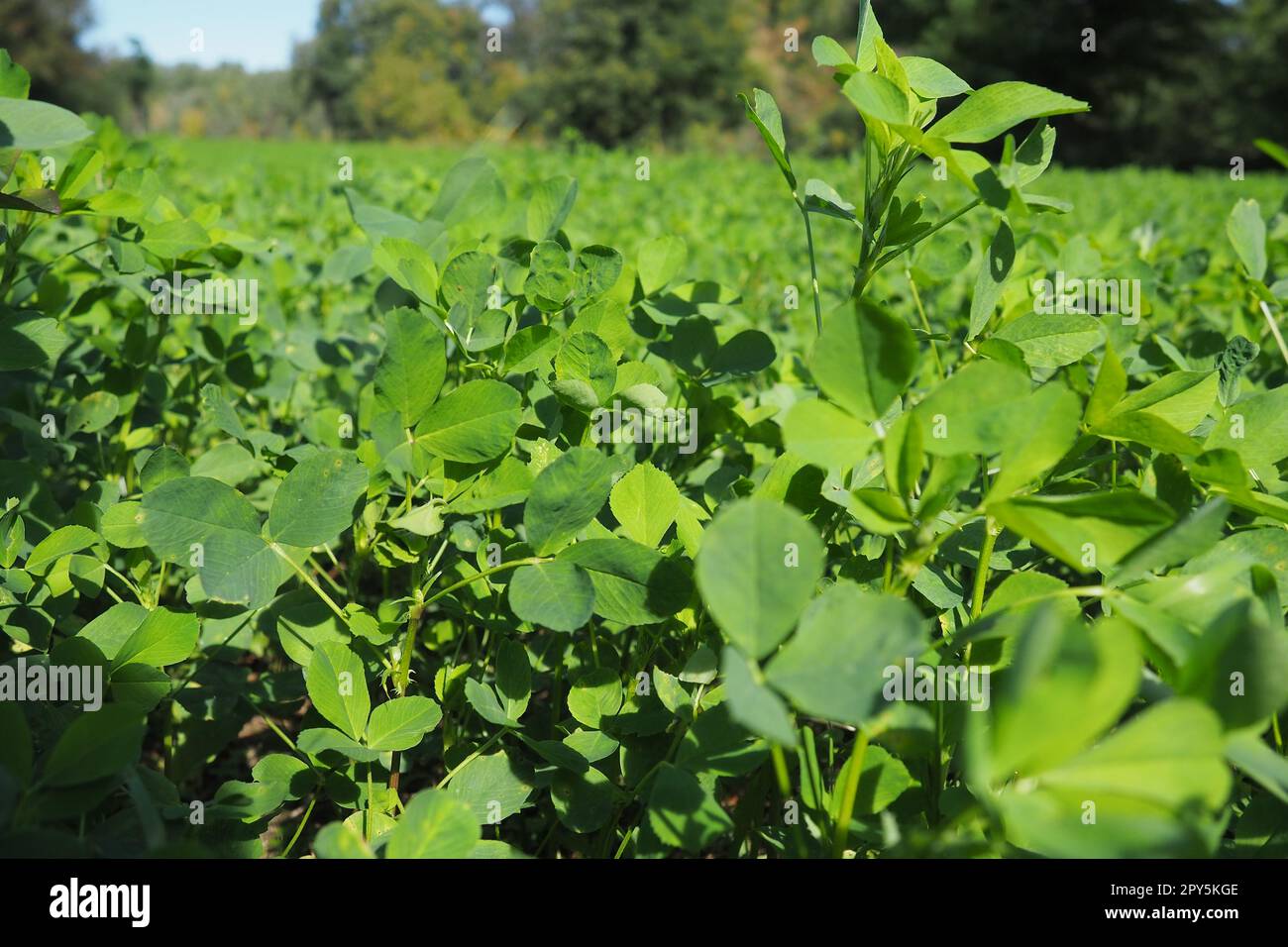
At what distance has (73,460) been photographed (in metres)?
1.19

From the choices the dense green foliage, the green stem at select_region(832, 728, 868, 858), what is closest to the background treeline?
the dense green foliage

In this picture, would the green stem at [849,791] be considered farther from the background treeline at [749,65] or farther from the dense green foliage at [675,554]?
the background treeline at [749,65]

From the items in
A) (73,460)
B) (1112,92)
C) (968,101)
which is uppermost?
(1112,92)

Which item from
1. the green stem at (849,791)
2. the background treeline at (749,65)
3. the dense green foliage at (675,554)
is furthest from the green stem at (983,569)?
the background treeline at (749,65)

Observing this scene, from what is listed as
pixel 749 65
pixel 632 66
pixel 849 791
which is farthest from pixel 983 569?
pixel 749 65

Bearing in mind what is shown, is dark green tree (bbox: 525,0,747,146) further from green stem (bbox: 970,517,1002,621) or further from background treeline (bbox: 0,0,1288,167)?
green stem (bbox: 970,517,1002,621)

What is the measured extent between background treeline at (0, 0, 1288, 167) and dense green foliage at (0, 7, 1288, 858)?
23247mm

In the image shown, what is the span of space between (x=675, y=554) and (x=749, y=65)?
32.5 meters

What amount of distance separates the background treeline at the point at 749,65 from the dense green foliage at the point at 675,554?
76.3 ft

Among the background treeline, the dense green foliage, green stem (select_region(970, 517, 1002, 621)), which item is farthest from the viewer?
the background treeline

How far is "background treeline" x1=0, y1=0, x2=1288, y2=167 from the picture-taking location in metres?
25.0
